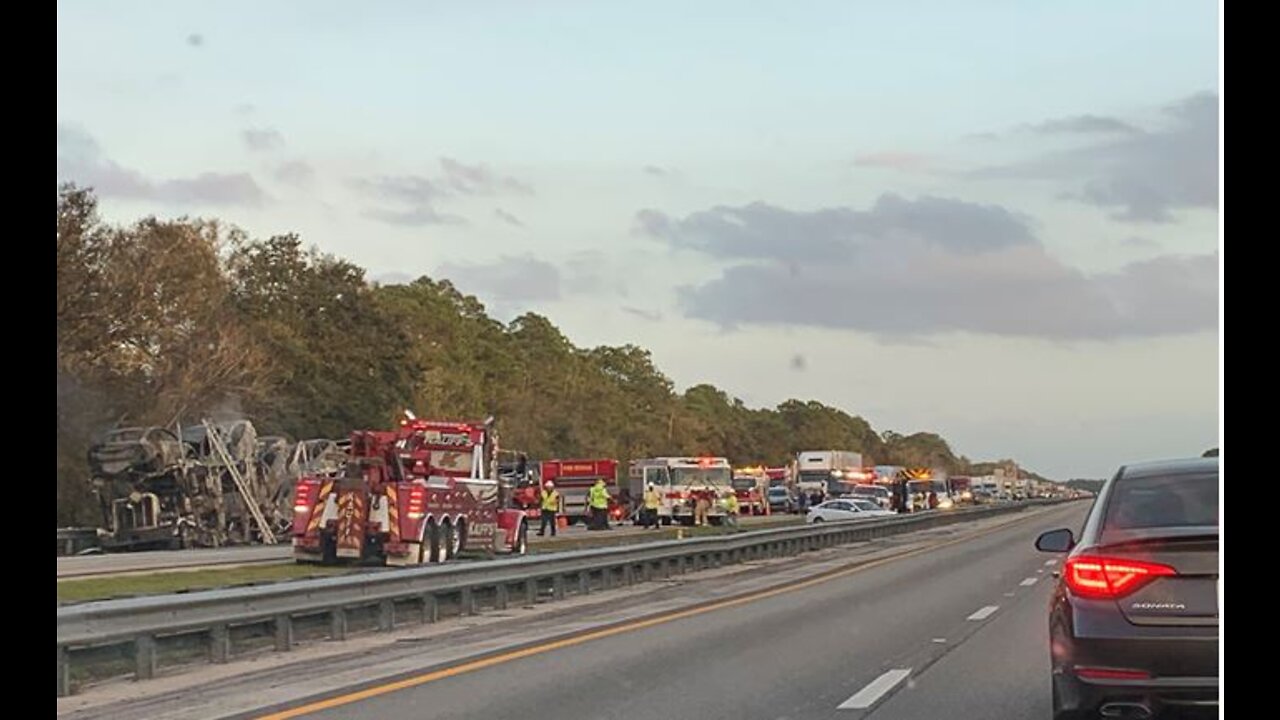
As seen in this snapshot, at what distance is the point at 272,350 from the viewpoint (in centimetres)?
7856

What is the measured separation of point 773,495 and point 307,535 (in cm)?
6787

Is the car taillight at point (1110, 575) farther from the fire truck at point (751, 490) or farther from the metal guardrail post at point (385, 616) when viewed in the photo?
the fire truck at point (751, 490)

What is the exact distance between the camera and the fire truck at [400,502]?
30.4m

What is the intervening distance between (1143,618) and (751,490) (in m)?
79.5

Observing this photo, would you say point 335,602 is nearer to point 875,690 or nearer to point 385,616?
point 385,616

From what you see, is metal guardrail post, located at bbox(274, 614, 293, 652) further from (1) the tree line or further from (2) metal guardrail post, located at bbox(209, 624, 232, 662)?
(1) the tree line

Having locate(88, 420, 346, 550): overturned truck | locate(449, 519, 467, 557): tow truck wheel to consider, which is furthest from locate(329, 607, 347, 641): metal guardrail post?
locate(88, 420, 346, 550): overturned truck

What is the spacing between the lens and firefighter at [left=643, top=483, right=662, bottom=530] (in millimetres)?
64875

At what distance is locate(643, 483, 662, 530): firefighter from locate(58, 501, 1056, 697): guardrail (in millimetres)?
34593

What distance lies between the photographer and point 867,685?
535 inches

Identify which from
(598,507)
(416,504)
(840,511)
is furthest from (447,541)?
(840,511)

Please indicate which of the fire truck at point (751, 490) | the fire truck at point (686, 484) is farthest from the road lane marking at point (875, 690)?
the fire truck at point (751, 490)
